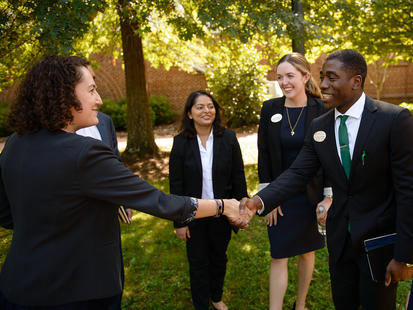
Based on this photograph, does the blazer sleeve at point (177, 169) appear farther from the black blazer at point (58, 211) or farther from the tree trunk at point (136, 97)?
the tree trunk at point (136, 97)

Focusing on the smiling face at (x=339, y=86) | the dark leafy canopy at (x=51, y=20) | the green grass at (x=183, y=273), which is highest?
the dark leafy canopy at (x=51, y=20)

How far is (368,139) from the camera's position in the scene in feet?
7.71

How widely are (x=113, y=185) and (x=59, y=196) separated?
0.28 metres

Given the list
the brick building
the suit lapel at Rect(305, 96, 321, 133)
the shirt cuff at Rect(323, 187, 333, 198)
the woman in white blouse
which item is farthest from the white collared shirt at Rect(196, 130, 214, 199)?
the brick building

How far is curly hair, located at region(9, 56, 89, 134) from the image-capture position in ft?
6.27

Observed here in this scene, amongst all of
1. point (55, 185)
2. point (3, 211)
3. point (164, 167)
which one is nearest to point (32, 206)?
point (55, 185)

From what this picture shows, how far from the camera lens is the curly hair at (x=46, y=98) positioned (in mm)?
1911

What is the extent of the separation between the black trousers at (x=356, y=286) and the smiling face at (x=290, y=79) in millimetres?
1495

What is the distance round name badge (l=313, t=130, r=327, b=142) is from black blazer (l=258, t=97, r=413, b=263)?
0.09 ft

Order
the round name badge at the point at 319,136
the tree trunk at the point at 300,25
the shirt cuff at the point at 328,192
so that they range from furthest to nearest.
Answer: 1. the tree trunk at the point at 300,25
2. the shirt cuff at the point at 328,192
3. the round name badge at the point at 319,136

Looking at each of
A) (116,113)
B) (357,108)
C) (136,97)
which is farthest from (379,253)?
(116,113)

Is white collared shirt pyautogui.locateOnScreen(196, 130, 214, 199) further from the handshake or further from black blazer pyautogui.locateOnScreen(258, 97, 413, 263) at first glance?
black blazer pyautogui.locateOnScreen(258, 97, 413, 263)

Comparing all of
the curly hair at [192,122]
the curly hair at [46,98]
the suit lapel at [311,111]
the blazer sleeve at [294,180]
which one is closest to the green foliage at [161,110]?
the curly hair at [192,122]

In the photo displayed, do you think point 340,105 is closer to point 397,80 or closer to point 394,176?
point 394,176
